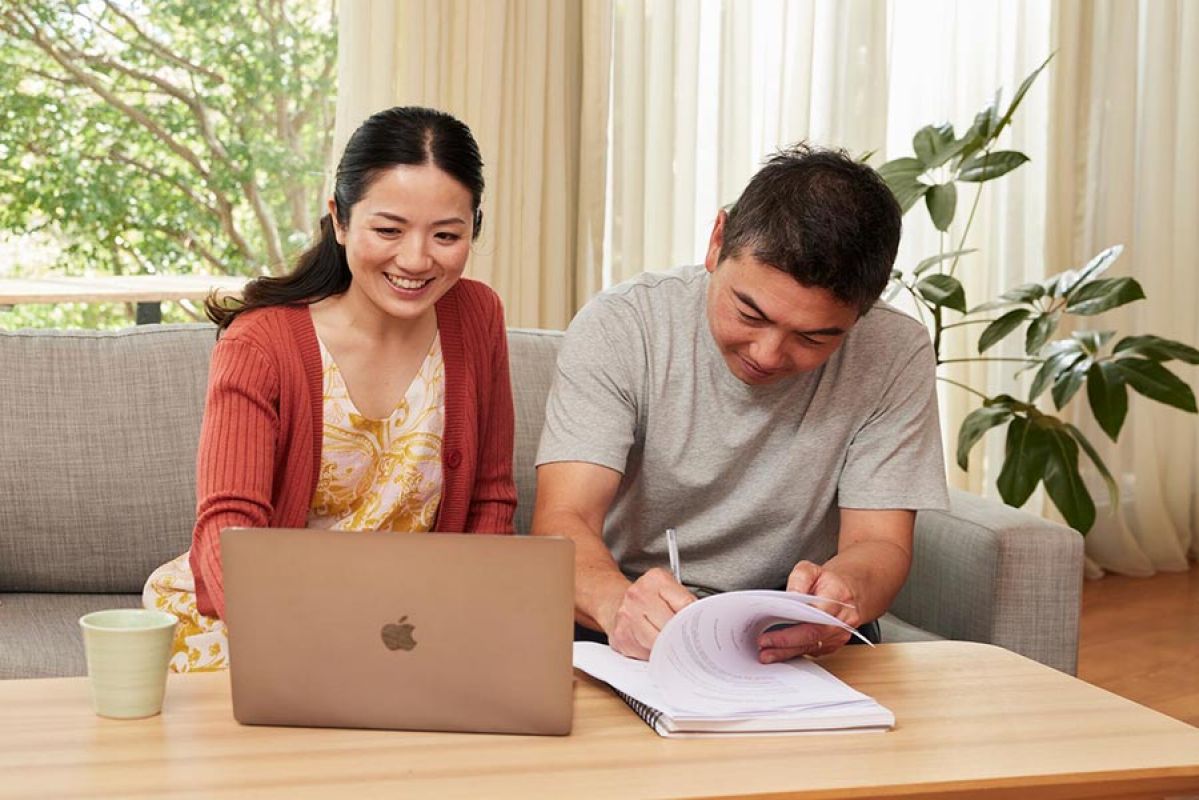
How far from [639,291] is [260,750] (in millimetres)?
910

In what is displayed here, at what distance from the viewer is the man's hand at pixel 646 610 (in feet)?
4.69

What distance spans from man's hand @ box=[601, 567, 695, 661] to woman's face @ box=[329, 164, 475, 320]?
1.64 ft

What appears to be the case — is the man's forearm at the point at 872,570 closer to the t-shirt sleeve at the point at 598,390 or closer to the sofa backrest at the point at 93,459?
the t-shirt sleeve at the point at 598,390

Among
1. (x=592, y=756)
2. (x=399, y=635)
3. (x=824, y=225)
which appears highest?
(x=824, y=225)

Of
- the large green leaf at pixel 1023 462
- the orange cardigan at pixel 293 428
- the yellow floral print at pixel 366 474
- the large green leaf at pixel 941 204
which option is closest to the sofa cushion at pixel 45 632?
the yellow floral print at pixel 366 474

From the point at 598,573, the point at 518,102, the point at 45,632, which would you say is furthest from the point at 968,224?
the point at 45,632

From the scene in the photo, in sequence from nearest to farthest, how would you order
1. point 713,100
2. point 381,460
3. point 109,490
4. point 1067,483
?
1. point 381,460
2. point 109,490
3. point 1067,483
4. point 713,100

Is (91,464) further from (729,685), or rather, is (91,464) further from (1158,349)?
(1158,349)

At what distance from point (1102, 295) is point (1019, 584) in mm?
1187

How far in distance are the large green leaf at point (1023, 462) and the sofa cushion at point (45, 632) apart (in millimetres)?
1743

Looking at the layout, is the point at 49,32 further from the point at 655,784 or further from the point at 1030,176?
the point at 655,784

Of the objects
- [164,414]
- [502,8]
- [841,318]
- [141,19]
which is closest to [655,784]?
[841,318]

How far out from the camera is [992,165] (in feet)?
10.8

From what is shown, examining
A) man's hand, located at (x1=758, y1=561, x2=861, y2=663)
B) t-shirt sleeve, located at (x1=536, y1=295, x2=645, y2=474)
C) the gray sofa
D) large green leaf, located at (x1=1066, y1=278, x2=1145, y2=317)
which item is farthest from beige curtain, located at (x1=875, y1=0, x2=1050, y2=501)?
man's hand, located at (x1=758, y1=561, x2=861, y2=663)
